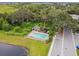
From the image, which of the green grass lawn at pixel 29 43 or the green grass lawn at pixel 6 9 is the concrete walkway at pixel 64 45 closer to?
the green grass lawn at pixel 29 43

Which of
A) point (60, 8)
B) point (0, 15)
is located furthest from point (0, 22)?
point (60, 8)

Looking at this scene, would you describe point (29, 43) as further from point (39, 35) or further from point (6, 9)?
point (6, 9)

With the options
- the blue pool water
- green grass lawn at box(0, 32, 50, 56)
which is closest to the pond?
green grass lawn at box(0, 32, 50, 56)

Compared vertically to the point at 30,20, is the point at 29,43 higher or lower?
lower

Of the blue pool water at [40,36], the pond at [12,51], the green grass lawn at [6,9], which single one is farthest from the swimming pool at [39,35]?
the green grass lawn at [6,9]

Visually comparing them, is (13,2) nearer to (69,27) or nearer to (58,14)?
(58,14)

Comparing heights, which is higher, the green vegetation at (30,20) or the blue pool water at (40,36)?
the green vegetation at (30,20)

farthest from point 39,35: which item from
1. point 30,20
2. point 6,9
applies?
point 6,9
